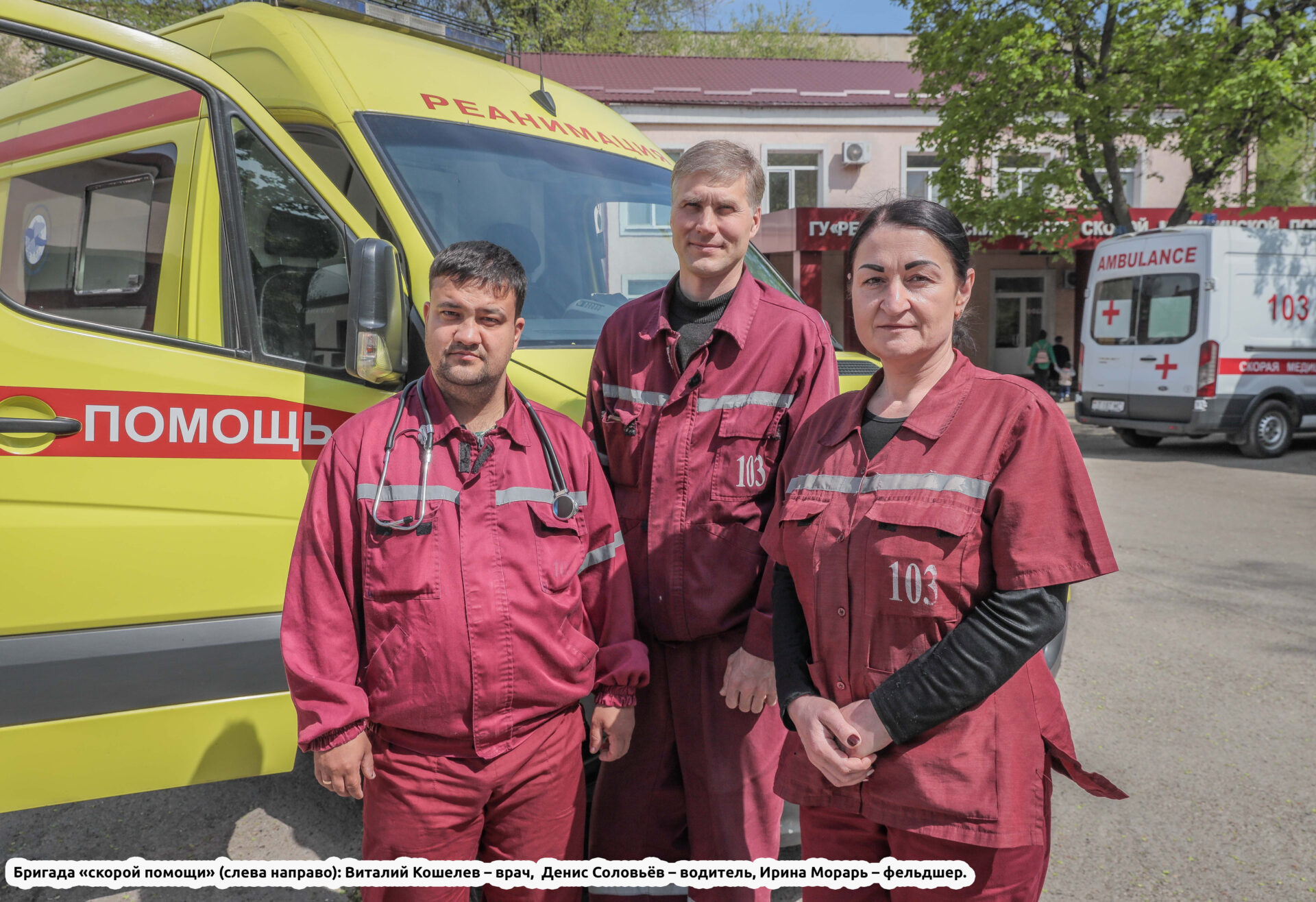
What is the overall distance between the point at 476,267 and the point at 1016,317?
2594 cm

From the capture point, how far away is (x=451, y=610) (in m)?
1.95

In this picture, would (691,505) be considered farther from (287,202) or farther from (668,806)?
(287,202)

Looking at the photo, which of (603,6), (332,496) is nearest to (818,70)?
(603,6)

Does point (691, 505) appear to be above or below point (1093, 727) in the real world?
above

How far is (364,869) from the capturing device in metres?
1.98

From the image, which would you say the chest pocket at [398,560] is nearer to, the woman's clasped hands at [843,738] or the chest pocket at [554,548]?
the chest pocket at [554,548]

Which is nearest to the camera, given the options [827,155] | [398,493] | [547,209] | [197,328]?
[398,493]

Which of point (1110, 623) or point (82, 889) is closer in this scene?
point (82, 889)

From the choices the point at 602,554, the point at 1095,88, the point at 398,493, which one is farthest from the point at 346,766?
the point at 1095,88

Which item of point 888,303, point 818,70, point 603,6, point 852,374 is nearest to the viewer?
point 888,303

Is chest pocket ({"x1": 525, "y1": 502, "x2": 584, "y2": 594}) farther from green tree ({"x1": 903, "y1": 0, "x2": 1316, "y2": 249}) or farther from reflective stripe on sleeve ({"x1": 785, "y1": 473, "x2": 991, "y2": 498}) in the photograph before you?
green tree ({"x1": 903, "y1": 0, "x2": 1316, "y2": 249})

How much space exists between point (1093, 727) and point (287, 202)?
3.85 metres

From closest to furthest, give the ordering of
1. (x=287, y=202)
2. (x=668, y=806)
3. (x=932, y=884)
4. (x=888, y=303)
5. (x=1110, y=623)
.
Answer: (x=932, y=884) → (x=888, y=303) → (x=668, y=806) → (x=287, y=202) → (x=1110, y=623)

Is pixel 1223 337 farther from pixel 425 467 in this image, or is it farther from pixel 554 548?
pixel 425 467
